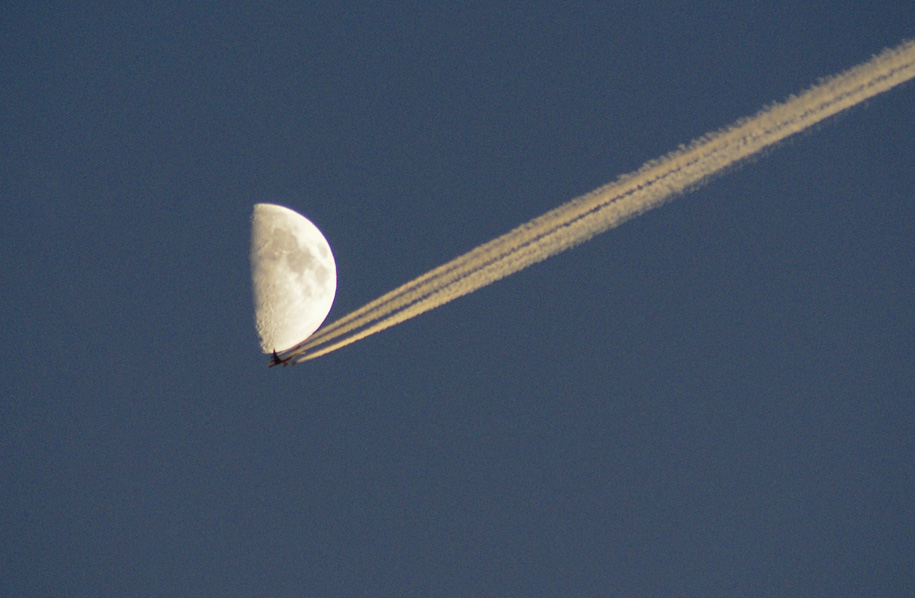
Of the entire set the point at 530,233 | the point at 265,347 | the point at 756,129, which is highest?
the point at 756,129

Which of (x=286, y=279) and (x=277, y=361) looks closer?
(x=277, y=361)

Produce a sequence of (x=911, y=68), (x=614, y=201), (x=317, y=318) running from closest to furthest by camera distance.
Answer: (x=911, y=68)
(x=614, y=201)
(x=317, y=318)

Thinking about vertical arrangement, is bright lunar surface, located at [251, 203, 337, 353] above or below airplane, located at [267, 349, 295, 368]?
above

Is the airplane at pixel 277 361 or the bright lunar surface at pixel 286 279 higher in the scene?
the bright lunar surface at pixel 286 279

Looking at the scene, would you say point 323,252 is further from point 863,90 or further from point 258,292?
point 863,90

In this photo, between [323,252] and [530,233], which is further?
[323,252]

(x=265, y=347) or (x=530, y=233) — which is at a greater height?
(x=530, y=233)

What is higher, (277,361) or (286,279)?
(286,279)

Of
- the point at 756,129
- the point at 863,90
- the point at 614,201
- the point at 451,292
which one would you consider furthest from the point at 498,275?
the point at 863,90
